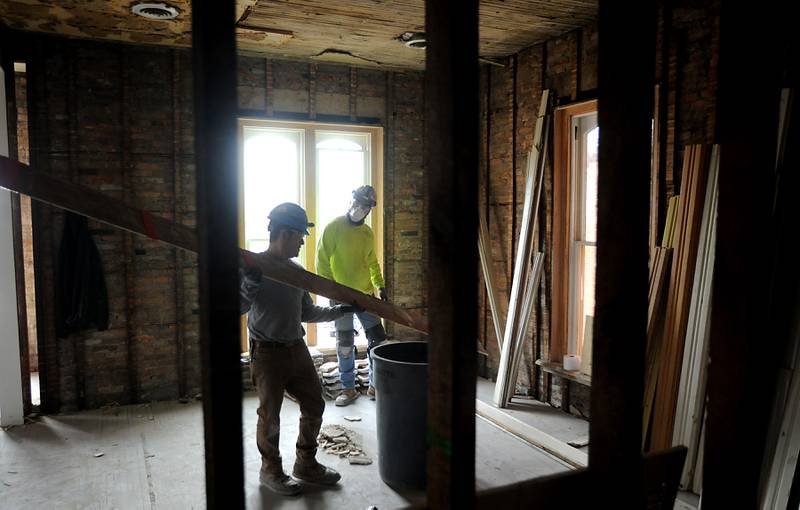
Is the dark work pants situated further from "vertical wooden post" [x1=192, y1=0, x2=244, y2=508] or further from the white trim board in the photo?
"vertical wooden post" [x1=192, y1=0, x2=244, y2=508]

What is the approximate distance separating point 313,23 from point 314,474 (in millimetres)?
3481

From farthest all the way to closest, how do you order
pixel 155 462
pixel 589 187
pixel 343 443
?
pixel 589 187
pixel 343 443
pixel 155 462

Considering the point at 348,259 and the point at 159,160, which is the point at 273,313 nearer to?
the point at 348,259

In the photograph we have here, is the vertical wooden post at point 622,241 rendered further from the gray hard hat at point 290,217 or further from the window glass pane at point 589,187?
the window glass pane at point 589,187

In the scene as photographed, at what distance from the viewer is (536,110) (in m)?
5.48

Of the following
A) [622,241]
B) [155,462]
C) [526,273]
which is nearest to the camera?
[622,241]

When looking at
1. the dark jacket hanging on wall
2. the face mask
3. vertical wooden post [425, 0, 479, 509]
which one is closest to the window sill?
the face mask

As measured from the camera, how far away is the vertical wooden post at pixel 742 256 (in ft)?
3.59

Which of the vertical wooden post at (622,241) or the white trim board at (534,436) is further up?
the vertical wooden post at (622,241)

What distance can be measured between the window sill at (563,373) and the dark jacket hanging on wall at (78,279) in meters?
4.02

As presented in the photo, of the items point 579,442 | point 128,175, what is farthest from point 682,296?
point 128,175

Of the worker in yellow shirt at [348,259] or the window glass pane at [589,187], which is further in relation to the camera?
the worker in yellow shirt at [348,259]

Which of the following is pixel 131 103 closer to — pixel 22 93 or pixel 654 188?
pixel 22 93

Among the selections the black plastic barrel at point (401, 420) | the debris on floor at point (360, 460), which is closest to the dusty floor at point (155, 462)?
the debris on floor at point (360, 460)
